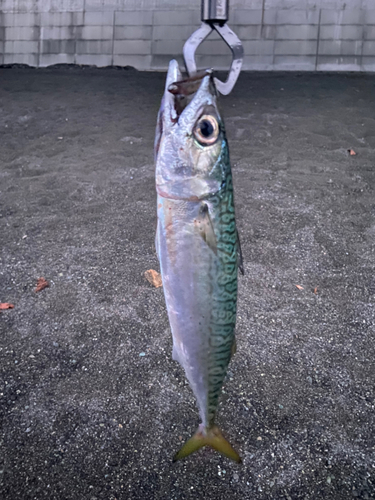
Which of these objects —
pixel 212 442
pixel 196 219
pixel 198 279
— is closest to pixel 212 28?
pixel 196 219

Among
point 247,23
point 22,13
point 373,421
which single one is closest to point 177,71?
point 373,421

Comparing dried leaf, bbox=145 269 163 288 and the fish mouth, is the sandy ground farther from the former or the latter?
the fish mouth

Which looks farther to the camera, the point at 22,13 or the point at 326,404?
the point at 22,13

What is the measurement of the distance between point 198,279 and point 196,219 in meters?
0.21

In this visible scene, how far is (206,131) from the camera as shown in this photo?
131 centimetres

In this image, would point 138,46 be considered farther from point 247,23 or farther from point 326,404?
point 326,404

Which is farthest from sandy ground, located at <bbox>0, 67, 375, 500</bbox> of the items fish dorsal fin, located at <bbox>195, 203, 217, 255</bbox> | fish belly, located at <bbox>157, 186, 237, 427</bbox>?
fish dorsal fin, located at <bbox>195, 203, 217, 255</bbox>

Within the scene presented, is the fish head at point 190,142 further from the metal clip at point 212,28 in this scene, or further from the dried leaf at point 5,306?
the dried leaf at point 5,306

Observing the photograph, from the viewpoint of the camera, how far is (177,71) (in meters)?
1.34

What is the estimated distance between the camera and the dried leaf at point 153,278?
408 cm

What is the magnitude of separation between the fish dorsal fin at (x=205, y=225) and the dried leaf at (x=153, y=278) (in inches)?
107

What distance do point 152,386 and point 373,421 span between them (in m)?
1.51

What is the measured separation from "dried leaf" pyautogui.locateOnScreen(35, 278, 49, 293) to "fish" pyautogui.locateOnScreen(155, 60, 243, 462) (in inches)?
110

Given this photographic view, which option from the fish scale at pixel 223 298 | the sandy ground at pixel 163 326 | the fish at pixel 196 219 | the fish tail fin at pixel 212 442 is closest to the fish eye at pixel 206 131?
the fish at pixel 196 219
